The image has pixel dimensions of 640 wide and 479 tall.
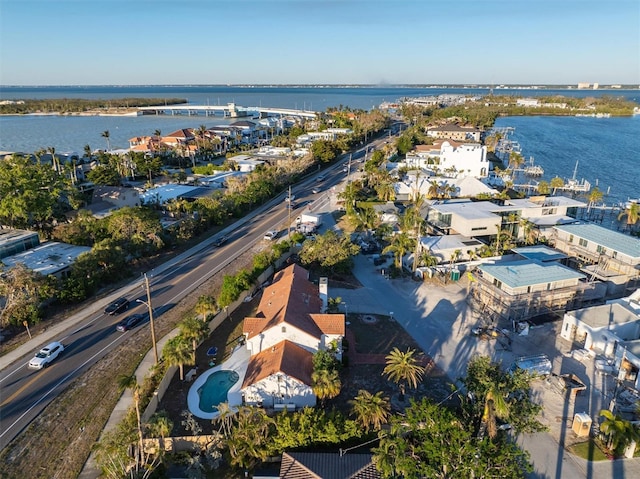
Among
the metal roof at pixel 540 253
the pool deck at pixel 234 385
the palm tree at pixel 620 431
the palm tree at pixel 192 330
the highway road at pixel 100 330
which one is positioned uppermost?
the palm tree at pixel 192 330

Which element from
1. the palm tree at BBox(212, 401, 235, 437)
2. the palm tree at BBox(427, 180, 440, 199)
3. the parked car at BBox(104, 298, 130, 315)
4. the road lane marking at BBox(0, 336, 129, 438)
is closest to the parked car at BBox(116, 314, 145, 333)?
the road lane marking at BBox(0, 336, 129, 438)

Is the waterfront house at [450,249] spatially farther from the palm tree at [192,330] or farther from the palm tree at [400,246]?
the palm tree at [192,330]

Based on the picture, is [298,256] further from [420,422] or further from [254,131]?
[254,131]

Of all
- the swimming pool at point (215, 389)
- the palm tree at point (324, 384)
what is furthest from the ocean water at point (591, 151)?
the swimming pool at point (215, 389)

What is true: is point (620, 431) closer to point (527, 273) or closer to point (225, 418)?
point (527, 273)

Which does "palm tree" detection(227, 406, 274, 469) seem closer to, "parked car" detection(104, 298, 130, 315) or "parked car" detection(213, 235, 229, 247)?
"parked car" detection(104, 298, 130, 315)

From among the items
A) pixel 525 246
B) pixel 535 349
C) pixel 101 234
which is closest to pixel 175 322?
pixel 101 234
